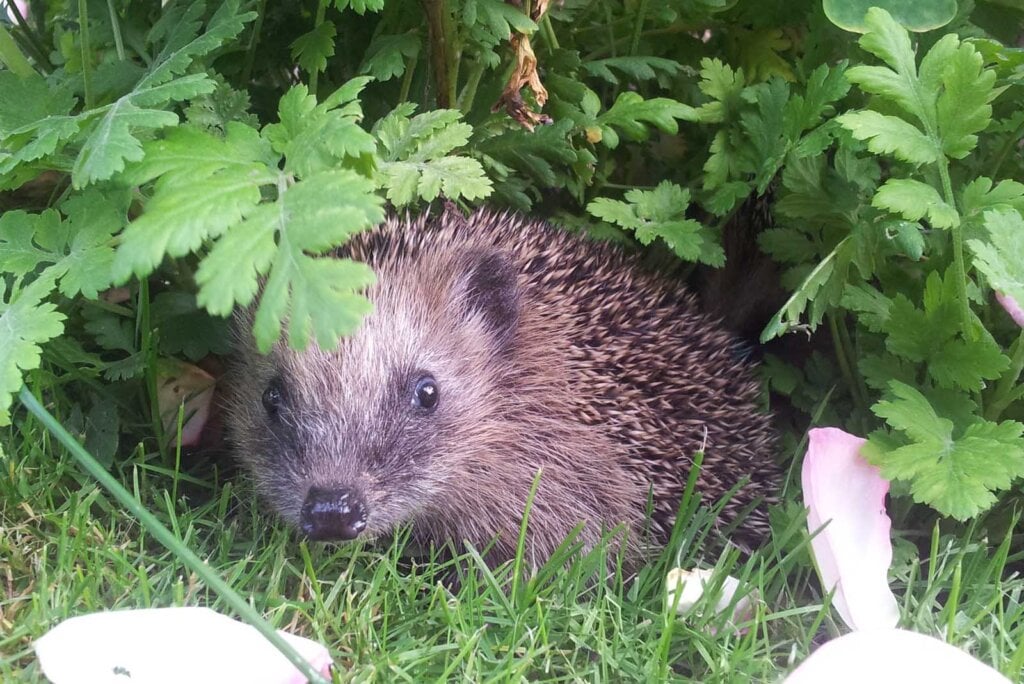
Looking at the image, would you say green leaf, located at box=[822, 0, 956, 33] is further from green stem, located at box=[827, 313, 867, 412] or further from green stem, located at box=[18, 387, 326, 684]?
green stem, located at box=[18, 387, 326, 684]

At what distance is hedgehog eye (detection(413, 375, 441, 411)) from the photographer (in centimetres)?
189

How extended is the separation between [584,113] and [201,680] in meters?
1.43

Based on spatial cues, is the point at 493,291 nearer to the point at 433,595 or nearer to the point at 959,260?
the point at 433,595

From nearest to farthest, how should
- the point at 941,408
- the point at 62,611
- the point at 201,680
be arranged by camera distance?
the point at 201,680 < the point at 62,611 < the point at 941,408

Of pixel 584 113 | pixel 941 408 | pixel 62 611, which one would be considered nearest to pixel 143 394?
pixel 62 611

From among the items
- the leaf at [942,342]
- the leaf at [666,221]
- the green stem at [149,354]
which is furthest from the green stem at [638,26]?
the green stem at [149,354]

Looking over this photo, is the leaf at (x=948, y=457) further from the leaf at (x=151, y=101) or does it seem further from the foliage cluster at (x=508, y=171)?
the leaf at (x=151, y=101)

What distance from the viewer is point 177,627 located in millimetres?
1448

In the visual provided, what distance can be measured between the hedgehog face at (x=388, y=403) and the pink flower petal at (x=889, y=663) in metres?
0.80

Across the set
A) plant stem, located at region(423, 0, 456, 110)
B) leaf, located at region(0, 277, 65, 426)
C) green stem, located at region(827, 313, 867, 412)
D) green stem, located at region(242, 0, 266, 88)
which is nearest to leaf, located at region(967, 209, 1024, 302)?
green stem, located at region(827, 313, 867, 412)

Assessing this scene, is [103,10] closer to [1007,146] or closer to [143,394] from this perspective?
[143,394]

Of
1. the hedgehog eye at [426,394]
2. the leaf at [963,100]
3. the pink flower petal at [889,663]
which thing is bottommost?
the hedgehog eye at [426,394]

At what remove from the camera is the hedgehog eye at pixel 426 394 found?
6.21 ft

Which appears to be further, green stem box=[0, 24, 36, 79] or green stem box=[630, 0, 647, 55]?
green stem box=[630, 0, 647, 55]
